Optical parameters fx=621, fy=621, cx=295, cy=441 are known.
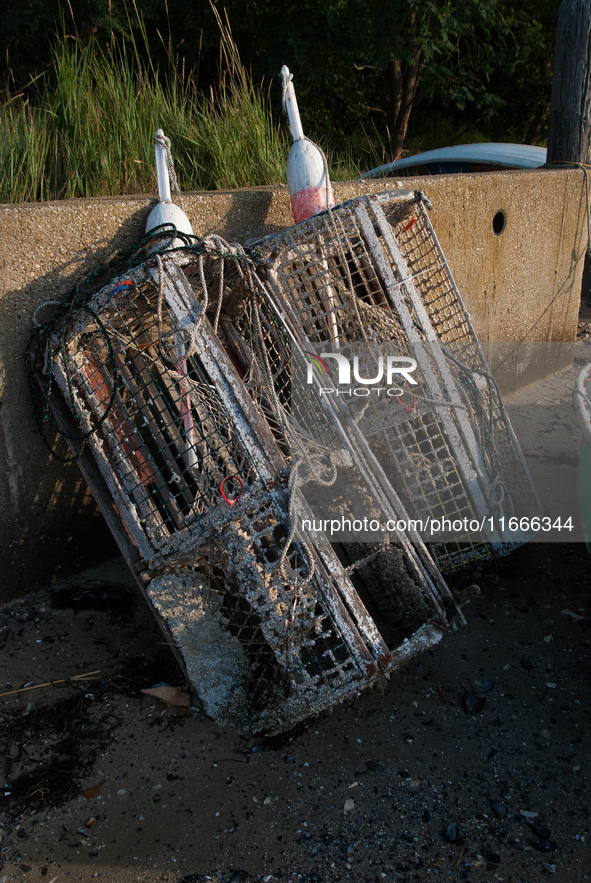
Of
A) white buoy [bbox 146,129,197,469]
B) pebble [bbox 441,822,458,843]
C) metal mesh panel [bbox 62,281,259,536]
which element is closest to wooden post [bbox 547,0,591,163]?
white buoy [bbox 146,129,197,469]

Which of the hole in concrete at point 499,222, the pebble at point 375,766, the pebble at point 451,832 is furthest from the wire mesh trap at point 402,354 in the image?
the hole in concrete at point 499,222

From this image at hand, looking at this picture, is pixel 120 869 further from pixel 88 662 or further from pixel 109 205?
pixel 109 205

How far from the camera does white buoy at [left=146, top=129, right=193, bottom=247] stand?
2.79m

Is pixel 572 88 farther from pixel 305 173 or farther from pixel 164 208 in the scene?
pixel 164 208

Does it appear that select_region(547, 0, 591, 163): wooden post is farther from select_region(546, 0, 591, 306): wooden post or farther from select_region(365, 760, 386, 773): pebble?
select_region(365, 760, 386, 773): pebble

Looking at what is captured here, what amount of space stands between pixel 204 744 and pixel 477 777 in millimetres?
941

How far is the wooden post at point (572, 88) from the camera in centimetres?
504

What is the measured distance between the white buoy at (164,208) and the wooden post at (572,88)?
152 inches

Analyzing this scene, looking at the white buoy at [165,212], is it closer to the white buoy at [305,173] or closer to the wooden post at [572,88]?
the white buoy at [305,173]

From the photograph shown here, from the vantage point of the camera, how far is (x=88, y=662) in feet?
8.39

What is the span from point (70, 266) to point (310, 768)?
2243 mm

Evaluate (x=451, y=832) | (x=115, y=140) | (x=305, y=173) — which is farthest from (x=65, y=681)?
(x=115, y=140)

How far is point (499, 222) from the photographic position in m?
4.51

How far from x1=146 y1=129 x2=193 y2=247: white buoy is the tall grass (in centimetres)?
76
